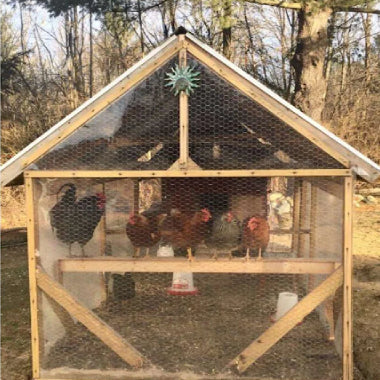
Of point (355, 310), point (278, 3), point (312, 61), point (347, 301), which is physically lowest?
point (355, 310)

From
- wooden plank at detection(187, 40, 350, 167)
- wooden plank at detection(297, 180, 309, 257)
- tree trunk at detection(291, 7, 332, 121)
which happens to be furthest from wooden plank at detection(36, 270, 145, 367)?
tree trunk at detection(291, 7, 332, 121)

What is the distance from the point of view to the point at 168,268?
2.85 meters

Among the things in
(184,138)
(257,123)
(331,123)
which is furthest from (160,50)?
(331,123)

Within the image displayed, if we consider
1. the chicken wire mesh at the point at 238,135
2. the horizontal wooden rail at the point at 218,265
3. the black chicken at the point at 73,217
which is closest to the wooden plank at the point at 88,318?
the horizontal wooden rail at the point at 218,265

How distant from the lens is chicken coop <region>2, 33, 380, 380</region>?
8.70 ft

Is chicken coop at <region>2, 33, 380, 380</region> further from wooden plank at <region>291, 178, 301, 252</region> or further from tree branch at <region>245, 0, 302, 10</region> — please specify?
tree branch at <region>245, 0, 302, 10</region>

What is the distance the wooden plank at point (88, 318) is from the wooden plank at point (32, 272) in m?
0.04

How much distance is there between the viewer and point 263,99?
2.62 meters

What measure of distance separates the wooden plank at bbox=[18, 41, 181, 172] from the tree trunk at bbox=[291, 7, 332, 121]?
515 centimetres

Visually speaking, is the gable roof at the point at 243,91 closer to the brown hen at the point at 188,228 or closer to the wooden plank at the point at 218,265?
the wooden plank at the point at 218,265

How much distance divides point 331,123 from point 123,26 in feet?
17.3

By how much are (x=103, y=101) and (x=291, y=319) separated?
65.6 inches

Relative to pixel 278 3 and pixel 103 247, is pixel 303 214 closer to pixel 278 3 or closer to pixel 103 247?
pixel 103 247

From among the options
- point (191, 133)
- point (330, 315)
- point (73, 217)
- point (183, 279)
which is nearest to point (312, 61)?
point (183, 279)
